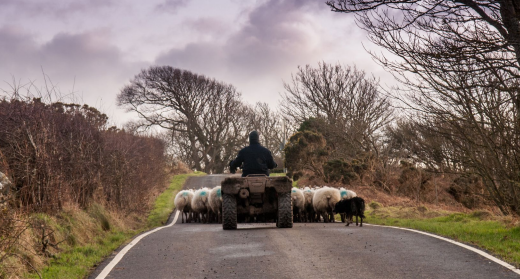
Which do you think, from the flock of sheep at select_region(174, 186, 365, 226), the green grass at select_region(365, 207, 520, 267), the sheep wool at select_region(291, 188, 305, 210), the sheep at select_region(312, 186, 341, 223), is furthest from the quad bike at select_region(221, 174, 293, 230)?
the sheep at select_region(312, 186, 341, 223)

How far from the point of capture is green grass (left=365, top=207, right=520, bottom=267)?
9609 mm

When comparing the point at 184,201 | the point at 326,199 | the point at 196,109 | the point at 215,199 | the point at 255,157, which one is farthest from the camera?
the point at 196,109

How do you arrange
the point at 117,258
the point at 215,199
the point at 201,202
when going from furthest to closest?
the point at 201,202
the point at 215,199
the point at 117,258

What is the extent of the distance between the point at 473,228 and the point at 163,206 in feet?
53.5

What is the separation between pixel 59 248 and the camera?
1041 centimetres

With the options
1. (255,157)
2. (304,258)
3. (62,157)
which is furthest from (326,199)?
(304,258)

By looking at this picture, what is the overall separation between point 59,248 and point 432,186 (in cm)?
2041

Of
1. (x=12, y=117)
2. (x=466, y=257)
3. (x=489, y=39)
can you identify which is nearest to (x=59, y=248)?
(x=12, y=117)

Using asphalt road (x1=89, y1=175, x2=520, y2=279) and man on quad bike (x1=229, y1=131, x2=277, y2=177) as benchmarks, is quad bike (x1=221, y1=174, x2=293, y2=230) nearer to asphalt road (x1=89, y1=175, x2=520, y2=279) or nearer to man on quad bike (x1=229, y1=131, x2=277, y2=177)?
man on quad bike (x1=229, y1=131, x2=277, y2=177)

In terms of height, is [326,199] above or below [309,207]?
above

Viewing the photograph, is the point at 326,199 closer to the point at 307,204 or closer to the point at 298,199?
the point at 298,199

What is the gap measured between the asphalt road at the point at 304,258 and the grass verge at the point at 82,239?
47 cm

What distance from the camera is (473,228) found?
13203 mm

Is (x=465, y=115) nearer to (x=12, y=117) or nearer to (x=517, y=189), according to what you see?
(x=517, y=189)
